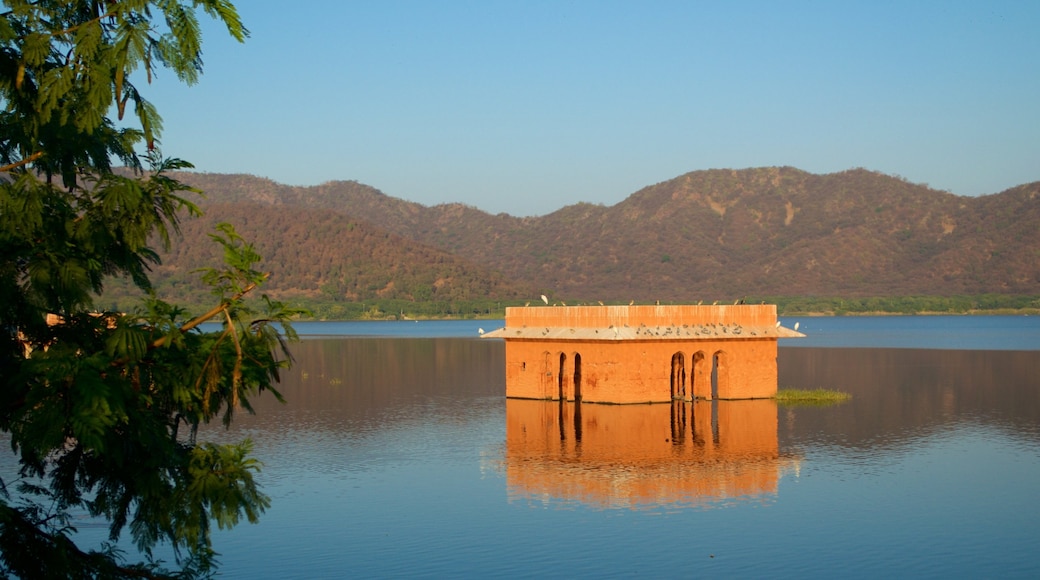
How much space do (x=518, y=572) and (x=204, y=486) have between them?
388 inches

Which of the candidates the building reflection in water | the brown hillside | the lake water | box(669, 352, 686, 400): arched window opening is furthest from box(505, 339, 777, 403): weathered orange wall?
the brown hillside

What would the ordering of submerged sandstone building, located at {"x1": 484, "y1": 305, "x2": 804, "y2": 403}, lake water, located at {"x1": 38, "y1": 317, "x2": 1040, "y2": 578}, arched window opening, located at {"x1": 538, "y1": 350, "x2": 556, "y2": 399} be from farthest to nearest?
arched window opening, located at {"x1": 538, "y1": 350, "x2": 556, "y2": 399} → submerged sandstone building, located at {"x1": 484, "y1": 305, "x2": 804, "y2": 403} → lake water, located at {"x1": 38, "y1": 317, "x2": 1040, "y2": 578}

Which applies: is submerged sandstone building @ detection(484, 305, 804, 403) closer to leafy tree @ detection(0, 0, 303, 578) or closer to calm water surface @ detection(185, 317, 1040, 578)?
calm water surface @ detection(185, 317, 1040, 578)

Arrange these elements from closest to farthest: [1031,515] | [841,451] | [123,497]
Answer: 1. [123,497]
2. [1031,515]
3. [841,451]

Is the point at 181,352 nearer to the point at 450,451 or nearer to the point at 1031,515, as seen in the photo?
the point at 1031,515

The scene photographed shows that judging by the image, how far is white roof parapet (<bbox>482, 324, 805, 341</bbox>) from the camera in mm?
35500

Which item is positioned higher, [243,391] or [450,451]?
[243,391]

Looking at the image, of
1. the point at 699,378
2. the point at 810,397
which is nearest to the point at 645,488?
the point at 699,378

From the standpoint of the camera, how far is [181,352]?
926cm

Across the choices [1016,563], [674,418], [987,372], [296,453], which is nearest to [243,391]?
[1016,563]

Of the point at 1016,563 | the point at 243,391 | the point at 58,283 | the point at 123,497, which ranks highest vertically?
the point at 58,283

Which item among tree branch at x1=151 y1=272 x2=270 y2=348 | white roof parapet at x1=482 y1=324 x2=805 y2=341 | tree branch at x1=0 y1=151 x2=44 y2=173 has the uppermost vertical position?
tree branch at x1=0 y1=151 x2=44 y2=173

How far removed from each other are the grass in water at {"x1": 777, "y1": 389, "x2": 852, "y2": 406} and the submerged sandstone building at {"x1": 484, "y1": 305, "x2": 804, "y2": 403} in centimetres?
92

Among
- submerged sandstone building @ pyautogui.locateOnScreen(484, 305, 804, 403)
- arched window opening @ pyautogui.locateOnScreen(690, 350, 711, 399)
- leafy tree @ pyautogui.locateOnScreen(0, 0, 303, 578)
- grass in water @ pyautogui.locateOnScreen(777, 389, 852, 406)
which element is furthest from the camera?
grass in water @ pyautogui.locateOnScreen(777, 389, 852, 406)
